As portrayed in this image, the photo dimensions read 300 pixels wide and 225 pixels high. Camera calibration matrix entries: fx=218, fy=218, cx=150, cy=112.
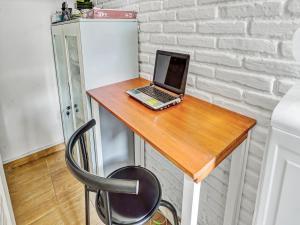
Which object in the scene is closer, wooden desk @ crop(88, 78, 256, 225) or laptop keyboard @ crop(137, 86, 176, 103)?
wooden desk @ crop(88, 78, 256, 225)

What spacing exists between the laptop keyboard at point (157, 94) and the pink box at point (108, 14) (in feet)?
1.79

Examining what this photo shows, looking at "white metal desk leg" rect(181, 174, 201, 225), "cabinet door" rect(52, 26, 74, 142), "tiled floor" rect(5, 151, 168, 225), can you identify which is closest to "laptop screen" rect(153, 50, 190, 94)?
"white metal desk leg" rect(181, 174, 201, 225)

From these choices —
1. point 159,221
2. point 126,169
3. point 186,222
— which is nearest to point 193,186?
point 186,222

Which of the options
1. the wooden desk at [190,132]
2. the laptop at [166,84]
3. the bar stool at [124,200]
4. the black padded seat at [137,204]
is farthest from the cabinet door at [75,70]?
the black padded seat at [137,204]

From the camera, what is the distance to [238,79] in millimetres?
1000

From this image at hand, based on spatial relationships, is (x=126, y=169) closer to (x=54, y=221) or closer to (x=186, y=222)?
(x=186, y=222)

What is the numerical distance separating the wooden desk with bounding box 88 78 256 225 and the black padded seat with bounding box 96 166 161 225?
0.82 feet

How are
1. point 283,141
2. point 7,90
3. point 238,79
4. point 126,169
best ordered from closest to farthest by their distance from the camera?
point 283,141 → point 238,79 → point 126,169 → point 7,90

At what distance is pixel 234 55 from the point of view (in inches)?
39.2

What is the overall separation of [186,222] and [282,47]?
727mm

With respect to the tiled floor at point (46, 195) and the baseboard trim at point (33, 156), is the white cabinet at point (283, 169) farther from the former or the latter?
the baseboard trim at point (33, 156)

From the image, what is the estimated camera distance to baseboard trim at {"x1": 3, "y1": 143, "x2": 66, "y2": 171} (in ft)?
6.81

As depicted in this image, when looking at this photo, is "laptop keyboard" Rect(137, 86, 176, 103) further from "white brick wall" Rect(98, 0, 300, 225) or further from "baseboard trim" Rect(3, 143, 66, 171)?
"baseboard trim" Rect(3, 143, 66, 171)

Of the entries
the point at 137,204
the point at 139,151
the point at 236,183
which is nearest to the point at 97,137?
the point at 139,151
